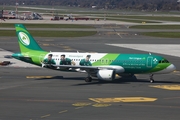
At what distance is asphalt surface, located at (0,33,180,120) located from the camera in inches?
1535

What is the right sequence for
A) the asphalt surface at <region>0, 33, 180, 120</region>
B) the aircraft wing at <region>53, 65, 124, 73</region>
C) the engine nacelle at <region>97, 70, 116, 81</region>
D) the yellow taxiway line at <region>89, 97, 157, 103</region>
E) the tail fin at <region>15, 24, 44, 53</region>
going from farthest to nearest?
the tail fin at <region>15, 24, 44, 53</region>, the aircraft wing at <region>53, 65, 124, 73</region>, the engine nacelle at <region>97, 70, 116, 81</region>, the yellow taxiway line at <region>89, 97, 157, 103</region>, the asphalt surface at <region>0, 33, 180, 120</region>

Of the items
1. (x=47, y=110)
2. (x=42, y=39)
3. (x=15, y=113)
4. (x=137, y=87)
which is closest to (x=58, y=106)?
(x=47, y=110)

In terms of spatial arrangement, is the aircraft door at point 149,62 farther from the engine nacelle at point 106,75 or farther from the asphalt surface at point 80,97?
the engine nacelle at point 106,75

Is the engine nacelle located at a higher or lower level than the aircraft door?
lower

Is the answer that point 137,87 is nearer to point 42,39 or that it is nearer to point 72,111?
point 72,111

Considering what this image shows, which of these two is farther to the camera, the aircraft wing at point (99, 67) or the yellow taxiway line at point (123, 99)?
the aircraft wing at point (99, 67)

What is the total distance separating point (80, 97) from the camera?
46906mm

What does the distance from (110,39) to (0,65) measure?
49154mm

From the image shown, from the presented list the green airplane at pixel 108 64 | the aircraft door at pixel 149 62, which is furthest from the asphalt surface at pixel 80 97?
the aircraft door at pixel 149 62

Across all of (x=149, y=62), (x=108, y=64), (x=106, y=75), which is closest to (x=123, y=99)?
(x=106, y=75)

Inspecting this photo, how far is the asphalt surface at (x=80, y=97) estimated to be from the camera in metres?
39.0

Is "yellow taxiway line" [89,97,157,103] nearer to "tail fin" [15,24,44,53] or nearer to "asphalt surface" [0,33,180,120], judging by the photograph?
"asphalt surface" [0,33,180,120]

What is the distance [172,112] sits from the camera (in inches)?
1569

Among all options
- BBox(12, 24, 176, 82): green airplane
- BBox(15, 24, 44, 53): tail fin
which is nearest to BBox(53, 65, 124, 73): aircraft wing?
BBox(12, 24, 176, 82): green airplane
